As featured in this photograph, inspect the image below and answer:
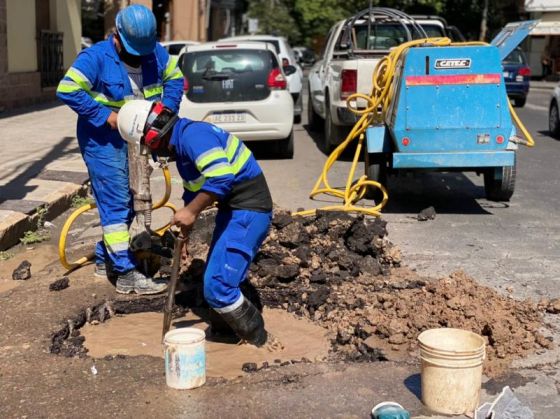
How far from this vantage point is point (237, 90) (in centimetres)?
1172

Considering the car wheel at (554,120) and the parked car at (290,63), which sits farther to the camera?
the parked car at (290,63)

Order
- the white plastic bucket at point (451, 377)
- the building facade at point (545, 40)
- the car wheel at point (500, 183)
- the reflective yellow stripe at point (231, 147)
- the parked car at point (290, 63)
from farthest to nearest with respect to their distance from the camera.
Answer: the building facade at point (545, 40) → the parked car at point (290, 63) → the car wheel at point (500, 183) → the reflective yellow stripe at point (231, 147) → the white plastic bucket at point (451, 377)

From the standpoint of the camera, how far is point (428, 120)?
8375 mm

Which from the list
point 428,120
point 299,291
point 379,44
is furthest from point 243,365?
point 379,44

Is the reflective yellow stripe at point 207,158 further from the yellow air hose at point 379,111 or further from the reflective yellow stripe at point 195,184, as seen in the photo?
the yellow air hose at point 379,111

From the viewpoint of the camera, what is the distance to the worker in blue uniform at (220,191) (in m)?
4.48

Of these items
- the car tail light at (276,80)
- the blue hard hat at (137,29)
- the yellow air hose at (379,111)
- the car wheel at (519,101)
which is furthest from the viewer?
the car wheel at (519,101)

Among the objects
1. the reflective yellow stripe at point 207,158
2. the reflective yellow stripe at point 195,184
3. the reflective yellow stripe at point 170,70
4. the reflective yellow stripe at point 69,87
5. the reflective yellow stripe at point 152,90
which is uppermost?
the reflective yellow stripe at point 170,70

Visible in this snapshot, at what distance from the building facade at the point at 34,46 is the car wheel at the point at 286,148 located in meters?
7.00

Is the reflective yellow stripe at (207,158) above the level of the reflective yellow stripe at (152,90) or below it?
below

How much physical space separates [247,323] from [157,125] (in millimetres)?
1318

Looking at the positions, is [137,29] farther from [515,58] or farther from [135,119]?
[515,58]

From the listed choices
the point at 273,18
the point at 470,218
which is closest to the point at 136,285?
the point at 470,218

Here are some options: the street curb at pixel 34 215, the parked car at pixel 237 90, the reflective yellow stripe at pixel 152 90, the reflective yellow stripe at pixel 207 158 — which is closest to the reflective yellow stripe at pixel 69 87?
the reflective yellow stripe at pixel 152 90
